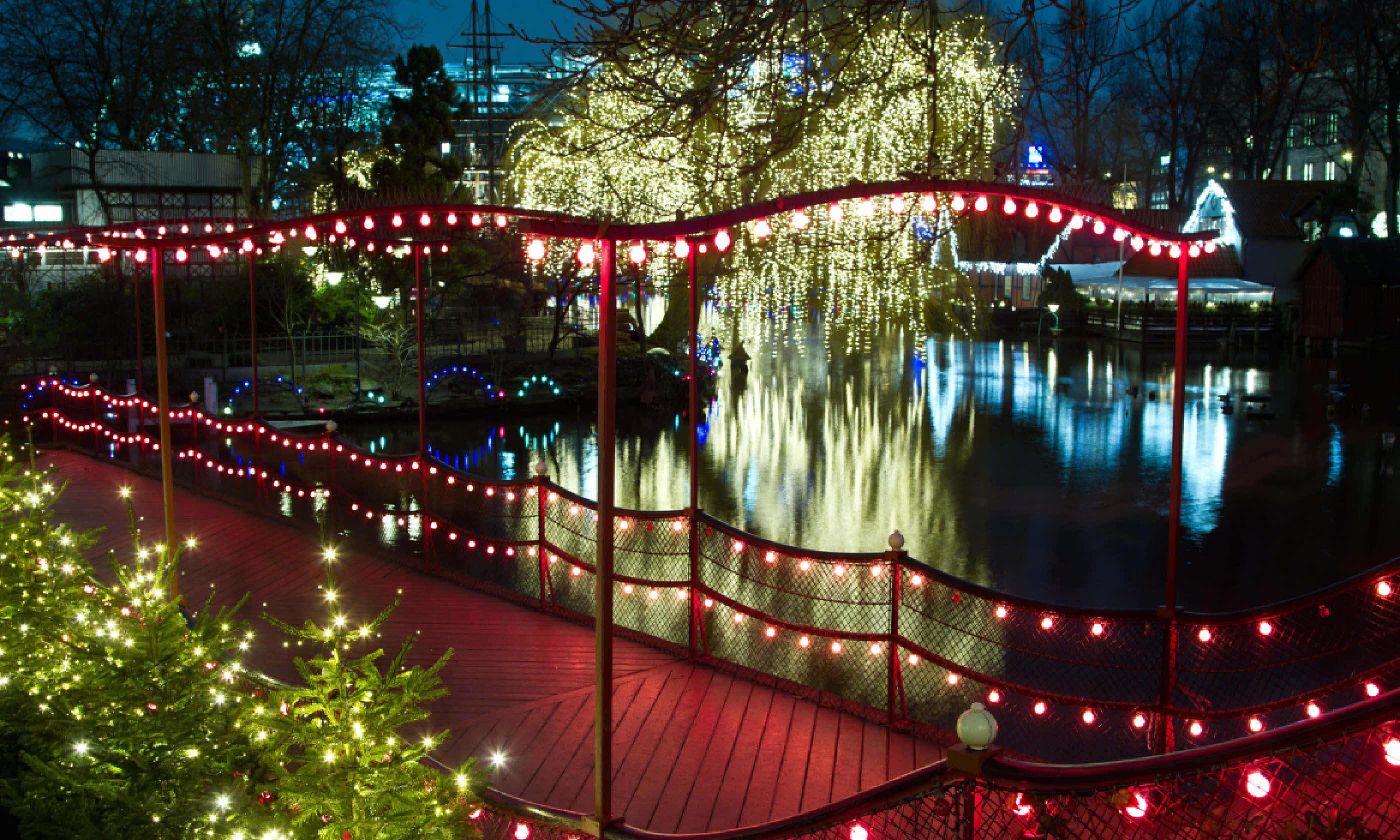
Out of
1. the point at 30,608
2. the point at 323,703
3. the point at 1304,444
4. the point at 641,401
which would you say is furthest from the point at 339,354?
the point at 323,703

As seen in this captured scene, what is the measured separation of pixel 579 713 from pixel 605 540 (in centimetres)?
291

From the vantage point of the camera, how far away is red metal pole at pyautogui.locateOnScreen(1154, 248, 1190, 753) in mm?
6504

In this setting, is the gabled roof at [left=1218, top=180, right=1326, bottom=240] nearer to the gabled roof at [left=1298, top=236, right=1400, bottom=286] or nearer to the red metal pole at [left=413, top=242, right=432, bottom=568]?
the gabled roof at [left=1298, top=236, right=1400, bottom=286]

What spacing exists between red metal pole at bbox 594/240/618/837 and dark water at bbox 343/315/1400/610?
8606 mm

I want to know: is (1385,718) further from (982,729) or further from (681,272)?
(681,272)

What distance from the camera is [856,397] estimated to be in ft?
87.5

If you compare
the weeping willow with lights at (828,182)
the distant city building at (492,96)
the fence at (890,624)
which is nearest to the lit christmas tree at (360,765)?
the fence at (890,624)

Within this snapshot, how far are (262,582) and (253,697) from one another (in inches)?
213

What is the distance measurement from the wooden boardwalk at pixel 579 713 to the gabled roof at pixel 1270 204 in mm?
44181

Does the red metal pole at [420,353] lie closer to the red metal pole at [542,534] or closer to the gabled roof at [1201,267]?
the red metal pole at [542,534]

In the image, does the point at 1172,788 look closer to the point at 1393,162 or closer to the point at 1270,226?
the point at 1393,162

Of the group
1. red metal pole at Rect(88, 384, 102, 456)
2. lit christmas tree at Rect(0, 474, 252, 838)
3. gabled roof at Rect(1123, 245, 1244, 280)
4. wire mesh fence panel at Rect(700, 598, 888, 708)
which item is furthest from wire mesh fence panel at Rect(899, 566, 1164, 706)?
gabled roof at Rect(1123, 245, 1244, 280)

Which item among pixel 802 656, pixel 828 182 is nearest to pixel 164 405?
pixel 802 656

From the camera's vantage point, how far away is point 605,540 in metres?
4.27
